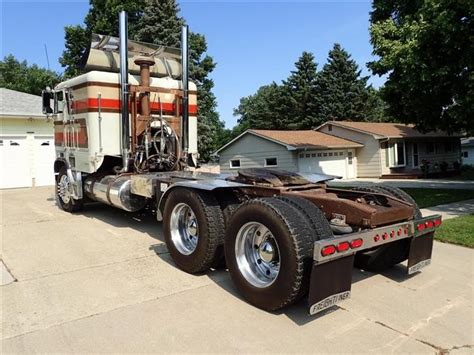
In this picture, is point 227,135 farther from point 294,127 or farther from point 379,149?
point 379,149

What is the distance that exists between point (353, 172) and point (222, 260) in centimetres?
2284

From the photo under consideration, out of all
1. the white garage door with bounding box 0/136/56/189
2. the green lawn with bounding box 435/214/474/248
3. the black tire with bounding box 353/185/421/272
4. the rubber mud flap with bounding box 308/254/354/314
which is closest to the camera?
the rubber mud flap with bounding box 308/254/354/314

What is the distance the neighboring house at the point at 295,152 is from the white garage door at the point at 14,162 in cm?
1055

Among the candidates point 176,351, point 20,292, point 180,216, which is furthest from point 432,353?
point 20,292

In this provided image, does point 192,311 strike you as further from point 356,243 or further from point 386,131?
point 386,131

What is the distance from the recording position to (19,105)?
700 inches

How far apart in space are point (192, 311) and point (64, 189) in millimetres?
7007

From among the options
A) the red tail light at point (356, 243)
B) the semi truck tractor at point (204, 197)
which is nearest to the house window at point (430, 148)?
the semi truck tractor at point (204, 197)

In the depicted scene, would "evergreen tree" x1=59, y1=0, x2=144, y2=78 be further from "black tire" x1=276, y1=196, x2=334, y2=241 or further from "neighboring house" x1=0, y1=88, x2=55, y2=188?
"black tire" x1=276, y1=196, x2=334, y2=241

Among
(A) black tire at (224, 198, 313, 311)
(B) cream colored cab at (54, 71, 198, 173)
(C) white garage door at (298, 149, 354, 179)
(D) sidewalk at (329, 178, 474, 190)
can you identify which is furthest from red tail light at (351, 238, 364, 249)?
(C) white garage door at (298, 149, 354, 179)

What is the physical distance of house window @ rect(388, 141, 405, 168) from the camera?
1033 inches

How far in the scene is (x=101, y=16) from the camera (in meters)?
31.6

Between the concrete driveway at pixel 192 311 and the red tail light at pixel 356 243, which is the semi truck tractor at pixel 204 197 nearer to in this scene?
the red tail light at pixel 356 243

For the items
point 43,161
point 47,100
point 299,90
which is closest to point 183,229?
point 47,100
